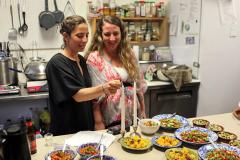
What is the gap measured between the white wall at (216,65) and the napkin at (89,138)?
1.82 m

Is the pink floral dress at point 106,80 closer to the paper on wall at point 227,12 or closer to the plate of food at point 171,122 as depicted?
the plate of food at point 171,122

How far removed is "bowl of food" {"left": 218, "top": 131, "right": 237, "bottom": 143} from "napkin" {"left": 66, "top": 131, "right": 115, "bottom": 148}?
25.8 inches

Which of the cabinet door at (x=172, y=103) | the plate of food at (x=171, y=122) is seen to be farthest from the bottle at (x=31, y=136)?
the cabinet door at (x=172, y=103)

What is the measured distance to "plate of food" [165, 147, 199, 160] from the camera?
4.44 feet

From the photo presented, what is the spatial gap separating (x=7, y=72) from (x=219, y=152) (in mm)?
2180

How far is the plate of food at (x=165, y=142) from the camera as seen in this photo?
1491 millimetres

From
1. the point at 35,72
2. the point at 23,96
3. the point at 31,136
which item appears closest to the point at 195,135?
the point at 31,136

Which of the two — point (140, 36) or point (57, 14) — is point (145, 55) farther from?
point (57, 14)

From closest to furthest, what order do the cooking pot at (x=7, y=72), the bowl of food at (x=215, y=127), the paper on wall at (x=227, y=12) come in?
the bowl of food at (x=215, y=127), the cooking pot at (x=7, y=72), the paper on wall at (x=227, y=12)

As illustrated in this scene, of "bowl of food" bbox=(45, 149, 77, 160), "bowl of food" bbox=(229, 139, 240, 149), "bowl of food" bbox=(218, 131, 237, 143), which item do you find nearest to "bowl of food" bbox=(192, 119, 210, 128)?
"bowl of food" bbox=(218, 131, 237, 143)

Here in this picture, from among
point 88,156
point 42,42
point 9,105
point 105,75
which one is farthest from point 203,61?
point 9,105

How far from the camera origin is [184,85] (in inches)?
119

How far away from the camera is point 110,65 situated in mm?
1899

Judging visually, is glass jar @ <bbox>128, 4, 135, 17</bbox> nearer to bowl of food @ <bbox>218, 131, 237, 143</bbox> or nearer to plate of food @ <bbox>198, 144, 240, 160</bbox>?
bowl of food @ <bbox>218, 131, 237, 143</bbox>
